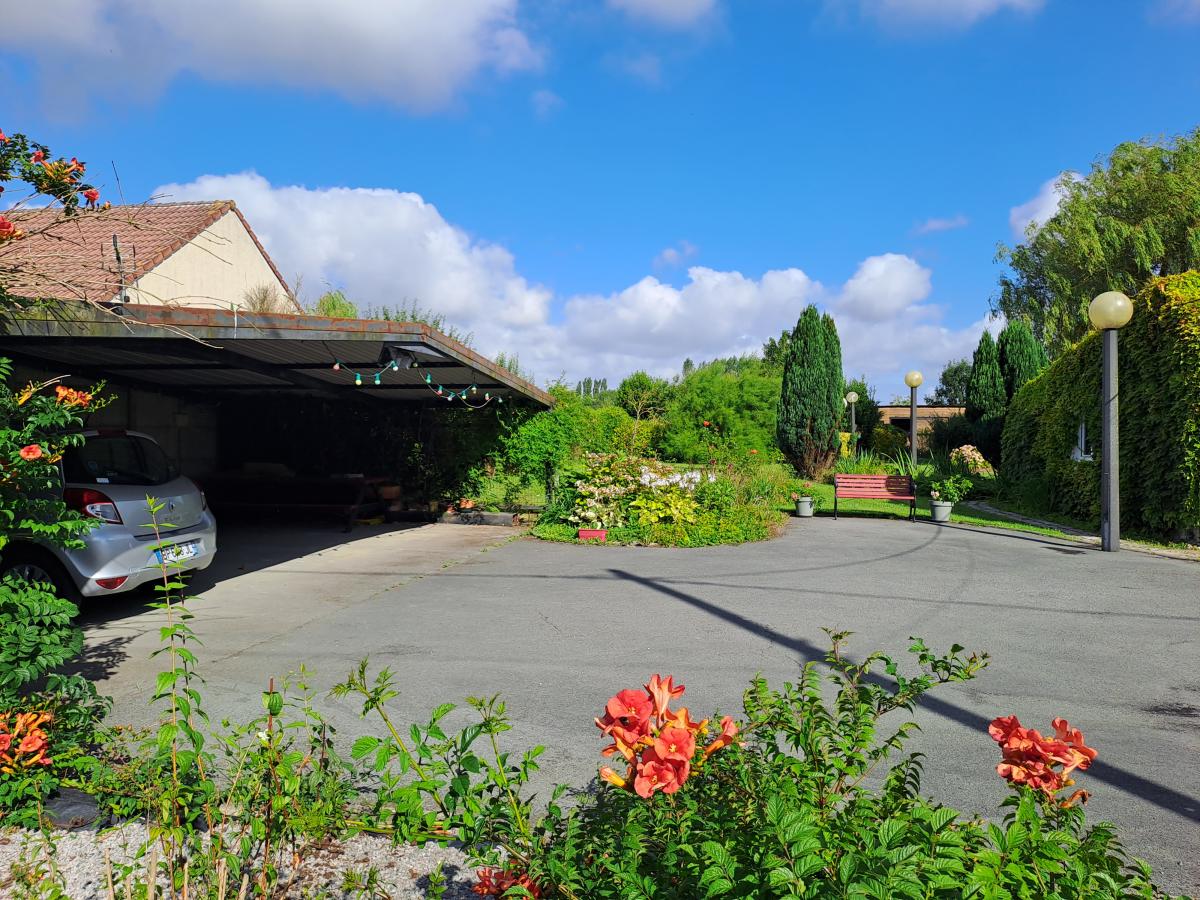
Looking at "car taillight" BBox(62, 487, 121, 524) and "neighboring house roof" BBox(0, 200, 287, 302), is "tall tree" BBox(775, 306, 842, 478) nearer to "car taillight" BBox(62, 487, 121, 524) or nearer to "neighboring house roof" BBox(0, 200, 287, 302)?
"neighboring house roof" BBox(0, 200, 287, 302)

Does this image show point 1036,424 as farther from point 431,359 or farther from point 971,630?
point 431,359

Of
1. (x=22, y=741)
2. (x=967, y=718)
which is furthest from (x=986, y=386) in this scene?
(x=22, y=741)

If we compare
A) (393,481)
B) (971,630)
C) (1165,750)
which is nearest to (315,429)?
(393,481)

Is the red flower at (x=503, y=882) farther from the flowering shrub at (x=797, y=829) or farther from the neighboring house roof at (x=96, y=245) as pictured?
the neighboring house roof at (x=96, y=245)

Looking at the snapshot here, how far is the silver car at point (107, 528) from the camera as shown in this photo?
20.2ft

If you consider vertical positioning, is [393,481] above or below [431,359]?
below

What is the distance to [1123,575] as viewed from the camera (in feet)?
28.2

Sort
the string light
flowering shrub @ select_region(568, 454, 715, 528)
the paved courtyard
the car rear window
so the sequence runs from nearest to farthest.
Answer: the paved courtyard → the car rear window → the string light → flowering shrub @ select_region(568, 454, 715, 528)

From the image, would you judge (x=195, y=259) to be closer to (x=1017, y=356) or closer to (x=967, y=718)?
(x=967, y=718)

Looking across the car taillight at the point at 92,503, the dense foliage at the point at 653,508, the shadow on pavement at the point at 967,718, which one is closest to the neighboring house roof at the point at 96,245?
the car taillight at the point at 92,503

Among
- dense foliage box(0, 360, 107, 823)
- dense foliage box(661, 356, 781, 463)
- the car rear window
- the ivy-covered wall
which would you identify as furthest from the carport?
dense foliage box(661, 356, 781, 463)

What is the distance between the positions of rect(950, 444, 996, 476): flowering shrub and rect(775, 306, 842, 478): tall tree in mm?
3297

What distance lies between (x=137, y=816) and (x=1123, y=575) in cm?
955

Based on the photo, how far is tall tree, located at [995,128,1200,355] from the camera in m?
25.7
